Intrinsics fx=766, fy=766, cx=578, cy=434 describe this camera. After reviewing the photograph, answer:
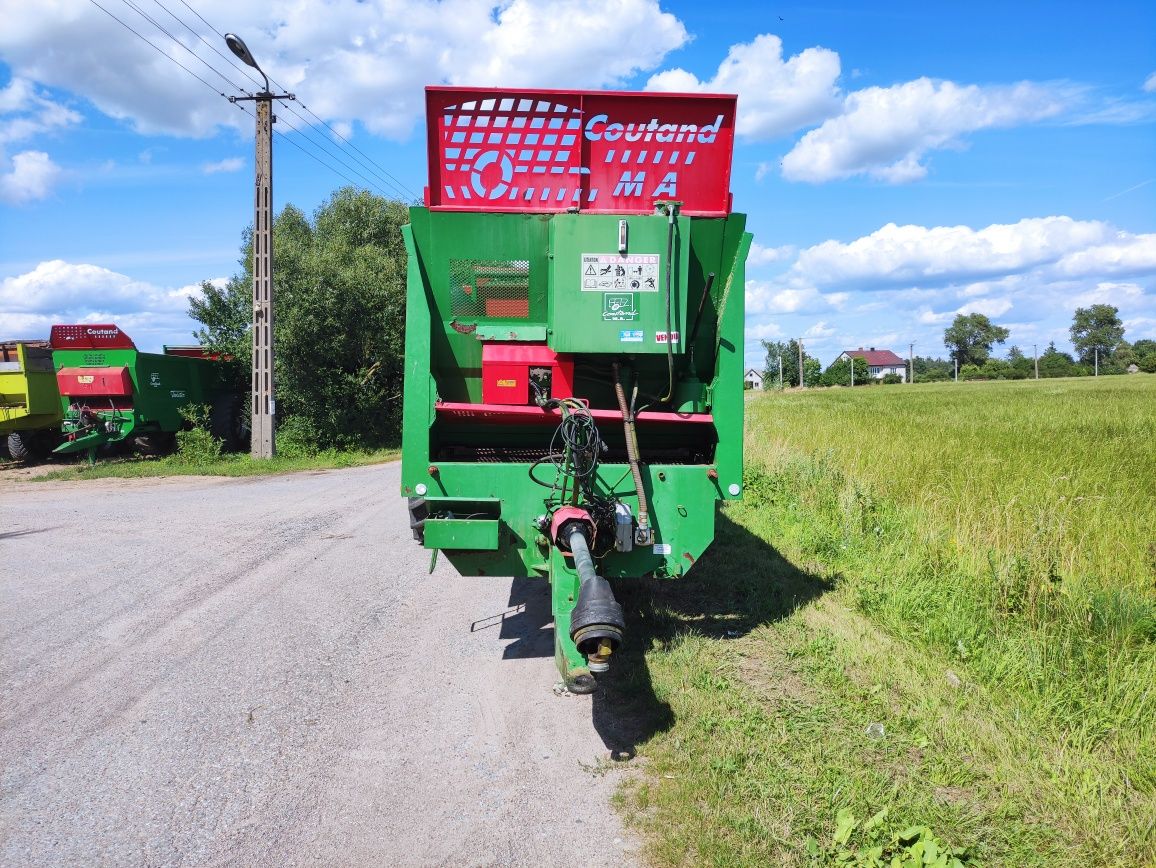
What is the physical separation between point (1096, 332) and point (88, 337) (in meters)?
123

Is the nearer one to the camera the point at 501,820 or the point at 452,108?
the point at 501,820

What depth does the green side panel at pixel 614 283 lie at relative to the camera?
15.1 feet

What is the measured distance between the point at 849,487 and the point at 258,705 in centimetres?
639

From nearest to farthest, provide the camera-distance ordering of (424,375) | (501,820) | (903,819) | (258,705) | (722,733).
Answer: (903,819) → (501,820) → (722,733) → (258,705) → (424,375)

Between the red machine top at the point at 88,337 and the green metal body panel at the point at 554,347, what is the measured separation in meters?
13.9

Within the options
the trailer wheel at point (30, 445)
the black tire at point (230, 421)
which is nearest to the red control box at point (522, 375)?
the black tire at point (230, 421)

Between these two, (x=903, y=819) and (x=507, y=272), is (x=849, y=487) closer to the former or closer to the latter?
(x=507, y=272)

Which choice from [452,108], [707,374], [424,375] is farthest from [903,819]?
[452,108]

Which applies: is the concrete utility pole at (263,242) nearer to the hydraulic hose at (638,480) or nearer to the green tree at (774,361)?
the hydraulic hose at (638,480)

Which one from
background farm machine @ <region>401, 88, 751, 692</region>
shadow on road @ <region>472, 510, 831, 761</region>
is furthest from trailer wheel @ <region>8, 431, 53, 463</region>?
background farm machine @ <region>401, 88, 751, 692</region>

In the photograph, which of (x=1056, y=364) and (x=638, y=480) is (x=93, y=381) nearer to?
(x=638, y=480)

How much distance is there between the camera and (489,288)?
4.94m

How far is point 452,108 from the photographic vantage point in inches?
188

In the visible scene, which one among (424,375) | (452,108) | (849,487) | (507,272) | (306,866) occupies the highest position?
(452,108)
